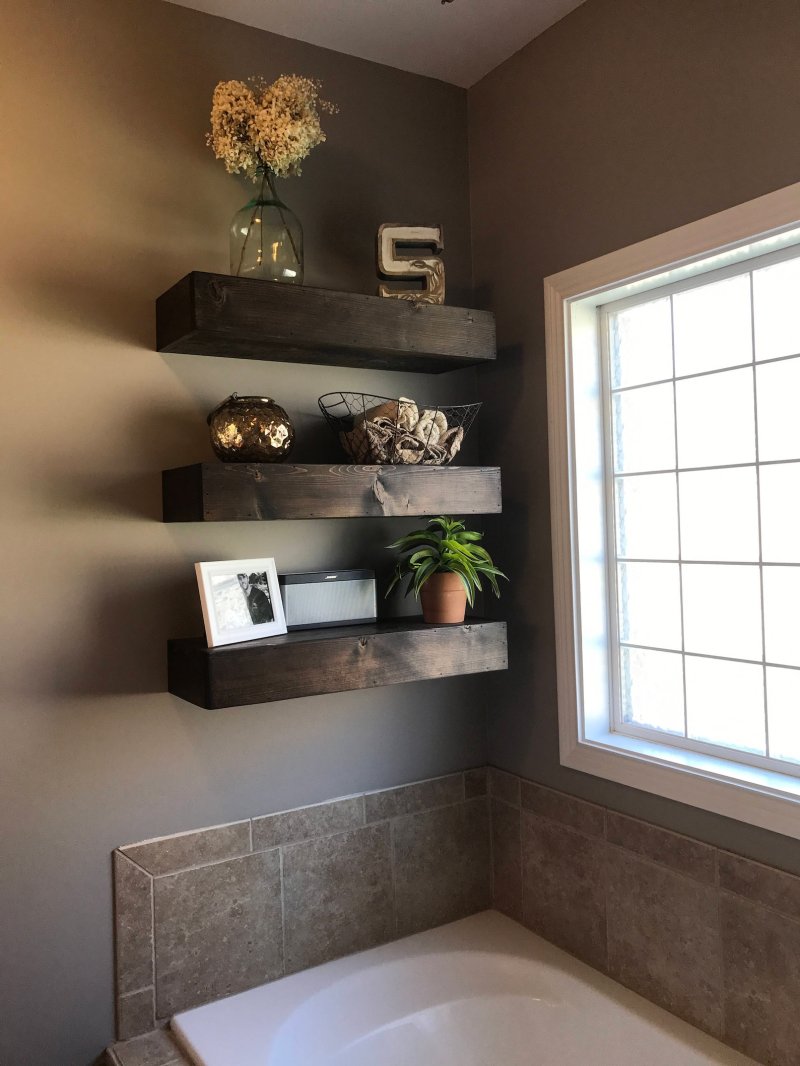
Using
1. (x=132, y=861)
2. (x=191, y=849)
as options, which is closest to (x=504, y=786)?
(x=191, y=849)

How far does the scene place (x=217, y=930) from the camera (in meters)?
2.01

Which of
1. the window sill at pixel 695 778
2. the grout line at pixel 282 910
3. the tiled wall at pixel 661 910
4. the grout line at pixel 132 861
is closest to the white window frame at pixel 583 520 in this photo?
the window sill at pixel 695 778

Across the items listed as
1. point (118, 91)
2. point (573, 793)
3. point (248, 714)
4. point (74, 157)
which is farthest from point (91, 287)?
point (573, 793)

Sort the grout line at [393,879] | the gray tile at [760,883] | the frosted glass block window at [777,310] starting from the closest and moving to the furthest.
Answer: the gray tile at [760,883], the frosted glass block window at [777,310], the grout line at [393,879]

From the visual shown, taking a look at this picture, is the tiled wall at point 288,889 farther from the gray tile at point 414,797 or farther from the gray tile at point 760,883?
the gray tile at point 760,883

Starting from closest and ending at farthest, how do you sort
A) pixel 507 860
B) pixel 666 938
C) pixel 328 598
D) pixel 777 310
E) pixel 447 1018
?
1. pixel 777 310
2. pixel 666 938
3. pixel 447 1018
4. pixel 328 598
5. pixel 507 860

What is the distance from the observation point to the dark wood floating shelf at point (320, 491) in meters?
1.82

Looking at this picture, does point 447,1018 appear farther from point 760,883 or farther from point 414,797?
point 760,883

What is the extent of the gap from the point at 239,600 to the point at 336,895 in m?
0.84

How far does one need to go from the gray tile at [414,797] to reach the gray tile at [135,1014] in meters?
0.67

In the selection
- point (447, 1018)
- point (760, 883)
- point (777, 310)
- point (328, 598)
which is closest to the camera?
point (760, 883)

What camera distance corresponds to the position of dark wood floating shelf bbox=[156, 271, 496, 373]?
1837mm

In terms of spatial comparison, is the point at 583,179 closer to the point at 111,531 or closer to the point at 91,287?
the point at 91,287

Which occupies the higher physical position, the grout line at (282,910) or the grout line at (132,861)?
the grout line at (132,861)
